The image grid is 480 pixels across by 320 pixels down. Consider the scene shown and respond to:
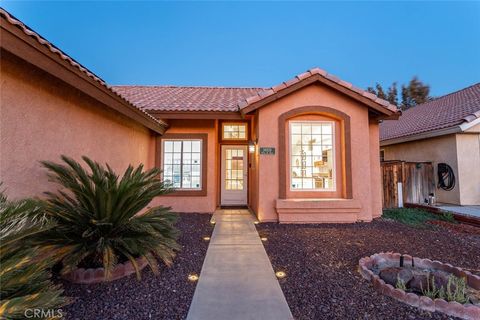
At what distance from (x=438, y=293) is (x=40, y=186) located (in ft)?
19.1

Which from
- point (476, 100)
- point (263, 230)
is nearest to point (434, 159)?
point (476, 100)

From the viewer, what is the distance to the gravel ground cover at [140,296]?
268 cm

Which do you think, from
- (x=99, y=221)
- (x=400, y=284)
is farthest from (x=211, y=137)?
(x=400, y=284)

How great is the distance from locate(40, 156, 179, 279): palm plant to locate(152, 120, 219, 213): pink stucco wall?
4477 millimetres

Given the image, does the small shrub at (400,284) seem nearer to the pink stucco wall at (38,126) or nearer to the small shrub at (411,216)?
the small shrub at (411,216)

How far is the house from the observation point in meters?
3.31

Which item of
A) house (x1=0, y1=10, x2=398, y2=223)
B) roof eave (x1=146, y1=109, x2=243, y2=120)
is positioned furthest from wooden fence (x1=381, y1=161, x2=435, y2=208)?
roof eave (x1=146, y1=109, x2=243, y2=120)

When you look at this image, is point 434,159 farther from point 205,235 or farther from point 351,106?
point 205,235

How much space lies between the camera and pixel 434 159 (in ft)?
31.8

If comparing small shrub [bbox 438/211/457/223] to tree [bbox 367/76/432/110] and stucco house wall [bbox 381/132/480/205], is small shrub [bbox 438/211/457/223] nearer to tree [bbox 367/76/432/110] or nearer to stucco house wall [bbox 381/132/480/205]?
stucco house wall [bbox 381/132/480/205]

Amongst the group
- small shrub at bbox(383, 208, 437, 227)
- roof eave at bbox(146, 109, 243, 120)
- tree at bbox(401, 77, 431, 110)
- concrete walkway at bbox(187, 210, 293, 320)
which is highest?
tree at bbox(401, 77, 431, 110)

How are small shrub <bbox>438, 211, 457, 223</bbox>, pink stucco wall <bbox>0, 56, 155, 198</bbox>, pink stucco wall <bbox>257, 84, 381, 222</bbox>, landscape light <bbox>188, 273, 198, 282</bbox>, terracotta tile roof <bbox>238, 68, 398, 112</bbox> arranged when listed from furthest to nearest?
small shrub <bbox>438, 211, 457, 223</bbox>
pink stucco wall <bbox>257, 84, 381, 222</bbox>
terracotta tile roof <bbox>238, 68, 398, 112</bbox>
landscape light <bbox>188, 273, 198, 282</bbox>
pink stucco wall <bbox>0, 56, 155, 198</bbox>

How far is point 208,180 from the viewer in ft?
27.6

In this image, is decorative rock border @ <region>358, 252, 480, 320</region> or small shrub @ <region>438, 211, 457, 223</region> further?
small shrub @ <region>438, 211, 457, 223</region>
